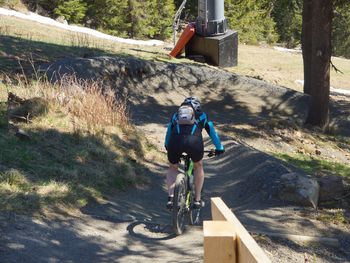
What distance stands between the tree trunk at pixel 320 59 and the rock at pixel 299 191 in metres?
7.15

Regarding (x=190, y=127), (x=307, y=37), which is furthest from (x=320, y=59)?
(x=190, y=127)

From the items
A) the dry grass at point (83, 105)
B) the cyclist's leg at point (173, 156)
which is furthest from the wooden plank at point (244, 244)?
the dry grass at point (83, 105)

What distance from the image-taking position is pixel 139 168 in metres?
9.64

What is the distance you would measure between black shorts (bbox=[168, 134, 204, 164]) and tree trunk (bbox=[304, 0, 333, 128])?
8.99 m

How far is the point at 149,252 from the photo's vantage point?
6121 millimetres

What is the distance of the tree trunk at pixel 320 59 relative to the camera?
14492 millimetres

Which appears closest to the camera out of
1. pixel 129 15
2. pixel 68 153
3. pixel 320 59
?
pixel 68 153

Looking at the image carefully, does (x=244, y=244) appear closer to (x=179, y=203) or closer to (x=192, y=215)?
(x=179, y=203)

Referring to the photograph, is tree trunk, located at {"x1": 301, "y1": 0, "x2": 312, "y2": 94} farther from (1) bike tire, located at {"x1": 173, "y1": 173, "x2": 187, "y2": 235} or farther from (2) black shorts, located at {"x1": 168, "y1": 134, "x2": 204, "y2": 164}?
(1) bike tire, located at {"x1": 173, "y1": 173, "x2": 187, "y2": 235}

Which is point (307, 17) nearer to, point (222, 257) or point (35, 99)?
point (35, 99)

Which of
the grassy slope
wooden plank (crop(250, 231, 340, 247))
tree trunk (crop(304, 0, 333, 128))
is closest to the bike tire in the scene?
wooden plank (crop(250, 231, 340, 247))

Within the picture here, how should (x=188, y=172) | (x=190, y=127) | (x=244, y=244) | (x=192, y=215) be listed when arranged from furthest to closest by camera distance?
(x=192, y=215), (x=188, y=172), (x=190, y=127), (x=244, y=244)

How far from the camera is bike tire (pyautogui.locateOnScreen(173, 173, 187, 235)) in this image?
6499mm

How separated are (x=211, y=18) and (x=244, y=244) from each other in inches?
840
